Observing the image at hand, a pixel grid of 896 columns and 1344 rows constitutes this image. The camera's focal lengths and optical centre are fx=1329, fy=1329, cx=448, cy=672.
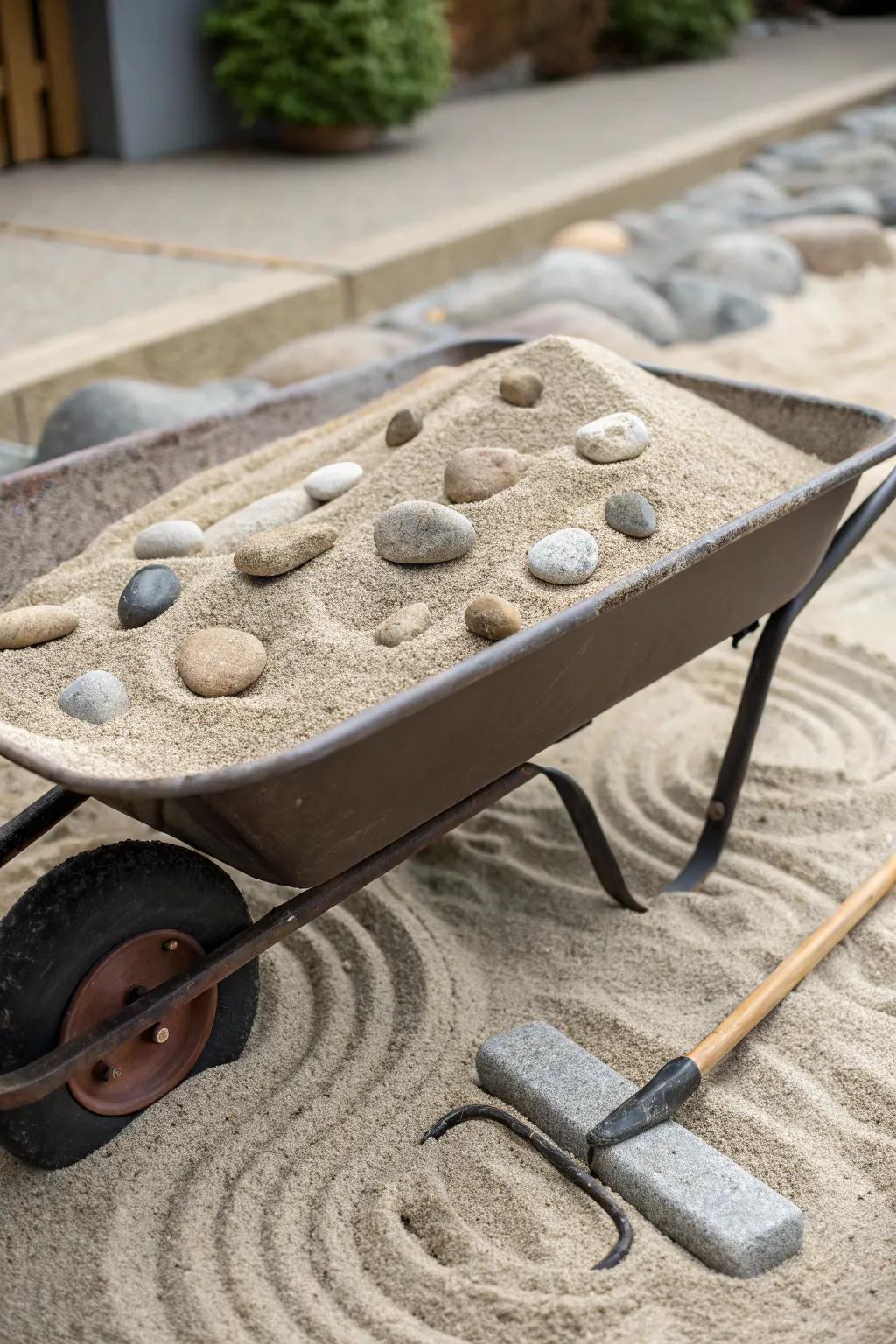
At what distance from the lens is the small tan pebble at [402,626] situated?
1.66 metres

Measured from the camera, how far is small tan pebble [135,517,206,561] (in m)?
1.94

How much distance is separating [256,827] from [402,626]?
370 mm

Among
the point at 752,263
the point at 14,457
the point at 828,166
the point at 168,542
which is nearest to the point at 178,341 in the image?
the point at 14,457

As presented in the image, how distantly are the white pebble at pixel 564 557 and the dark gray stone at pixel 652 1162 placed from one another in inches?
24.5

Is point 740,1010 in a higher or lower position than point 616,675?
lower

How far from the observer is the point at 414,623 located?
168 centimetres

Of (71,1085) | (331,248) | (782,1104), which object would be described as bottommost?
(782,1104)

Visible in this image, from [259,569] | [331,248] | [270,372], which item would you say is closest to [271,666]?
[259,569]

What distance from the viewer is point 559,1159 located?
5.43ft

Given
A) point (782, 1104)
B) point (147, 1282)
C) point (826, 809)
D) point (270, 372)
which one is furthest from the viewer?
point (270, 372)

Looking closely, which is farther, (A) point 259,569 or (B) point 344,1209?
(A) point 259,569

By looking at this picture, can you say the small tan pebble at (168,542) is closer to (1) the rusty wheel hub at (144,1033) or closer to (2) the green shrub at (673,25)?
(1) the rusty wheel hub at (144,1033)

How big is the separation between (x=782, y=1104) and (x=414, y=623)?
0.80 metres

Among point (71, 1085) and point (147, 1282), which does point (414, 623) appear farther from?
point (147, 1282)
